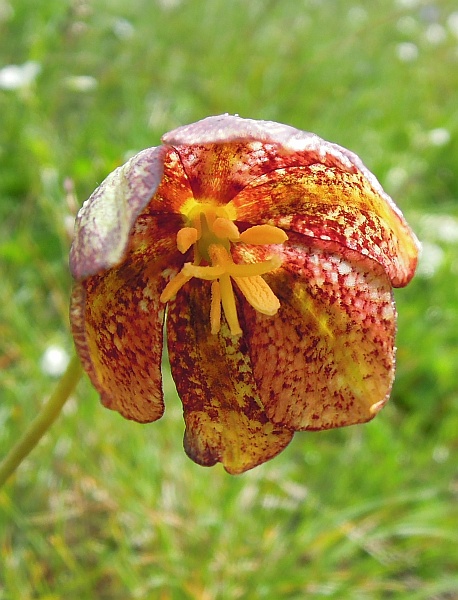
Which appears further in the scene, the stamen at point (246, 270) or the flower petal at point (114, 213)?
the stamen at point (246, 270)

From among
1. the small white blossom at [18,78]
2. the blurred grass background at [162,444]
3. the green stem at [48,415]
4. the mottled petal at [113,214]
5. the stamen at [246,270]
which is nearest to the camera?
the mottled petal at [113,214]

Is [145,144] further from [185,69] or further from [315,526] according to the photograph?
[315,526]

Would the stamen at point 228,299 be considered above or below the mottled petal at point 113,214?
above

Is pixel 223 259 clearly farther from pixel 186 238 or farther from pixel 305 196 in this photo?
pixel 305 196

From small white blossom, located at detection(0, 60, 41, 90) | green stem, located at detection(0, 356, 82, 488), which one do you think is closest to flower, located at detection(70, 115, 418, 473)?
green stem, located at detection(0, 356, 82, 488)

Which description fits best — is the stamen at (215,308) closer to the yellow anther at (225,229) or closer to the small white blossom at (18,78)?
the yellow anther at (225,229)

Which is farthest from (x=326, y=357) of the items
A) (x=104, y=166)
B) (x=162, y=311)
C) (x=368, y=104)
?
(x=368, y=104)

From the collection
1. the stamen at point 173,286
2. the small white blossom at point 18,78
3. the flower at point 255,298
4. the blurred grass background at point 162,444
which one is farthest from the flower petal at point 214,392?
the small white blossom at point 18,78
